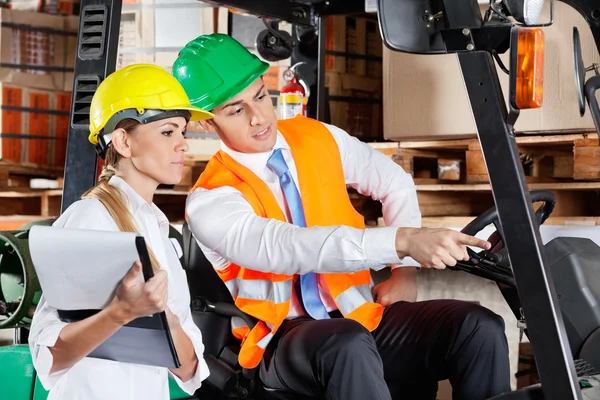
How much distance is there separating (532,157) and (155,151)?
2.46 metres

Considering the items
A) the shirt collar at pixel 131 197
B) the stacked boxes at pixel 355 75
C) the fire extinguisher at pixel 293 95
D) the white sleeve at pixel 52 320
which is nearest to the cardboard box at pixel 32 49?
the stacked boxes at pixel 355 75

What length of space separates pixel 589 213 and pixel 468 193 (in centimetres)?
64

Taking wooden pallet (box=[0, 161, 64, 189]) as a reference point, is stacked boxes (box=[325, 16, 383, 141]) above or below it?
above

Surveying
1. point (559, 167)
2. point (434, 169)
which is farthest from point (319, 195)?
point (434, 169)

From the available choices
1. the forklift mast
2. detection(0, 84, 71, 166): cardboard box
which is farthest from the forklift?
detection(0, 84, 71, 166): cardboard box

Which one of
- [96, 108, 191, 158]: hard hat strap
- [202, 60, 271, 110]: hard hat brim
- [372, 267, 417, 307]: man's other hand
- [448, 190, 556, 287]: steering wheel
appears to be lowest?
[372, 267, 417, 307]: man's other hand

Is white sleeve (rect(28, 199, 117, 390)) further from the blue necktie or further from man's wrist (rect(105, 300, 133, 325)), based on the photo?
the blue necktie

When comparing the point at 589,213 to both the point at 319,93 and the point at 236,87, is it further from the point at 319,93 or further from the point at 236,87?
the point at 236,87

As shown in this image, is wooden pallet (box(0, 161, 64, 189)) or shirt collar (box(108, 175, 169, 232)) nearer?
shirt collar (box(108, 175, 169, 232))

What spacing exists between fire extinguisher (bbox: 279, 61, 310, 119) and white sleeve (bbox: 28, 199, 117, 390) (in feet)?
6.22

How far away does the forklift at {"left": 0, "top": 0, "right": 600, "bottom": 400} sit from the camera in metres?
2.42

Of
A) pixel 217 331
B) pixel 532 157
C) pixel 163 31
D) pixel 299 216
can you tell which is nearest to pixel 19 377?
pixel 217 331

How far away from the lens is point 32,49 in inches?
231

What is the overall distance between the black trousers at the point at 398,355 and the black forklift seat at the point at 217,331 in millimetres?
73
